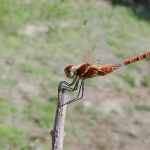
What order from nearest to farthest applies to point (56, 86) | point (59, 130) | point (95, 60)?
point (59, 130) < point (95, 60) < point (56, 86)

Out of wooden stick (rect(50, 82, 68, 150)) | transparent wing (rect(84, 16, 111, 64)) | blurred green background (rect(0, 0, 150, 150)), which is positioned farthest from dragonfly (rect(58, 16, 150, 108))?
blurred green background (rect(0, 0, 150, 150))

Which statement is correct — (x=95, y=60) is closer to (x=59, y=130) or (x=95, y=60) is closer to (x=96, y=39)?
(x=96, y=39)

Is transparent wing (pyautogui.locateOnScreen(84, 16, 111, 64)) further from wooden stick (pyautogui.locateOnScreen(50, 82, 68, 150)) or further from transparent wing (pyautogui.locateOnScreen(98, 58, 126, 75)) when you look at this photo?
wooden stick (pyautogui.locateOnScreen(50, 82, 68, 150))

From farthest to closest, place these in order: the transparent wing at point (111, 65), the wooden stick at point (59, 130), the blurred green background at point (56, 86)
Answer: the blurred green background at point (56, 86)
the transparent wing at point (111, 65)
the wooden stick at point (59, 130)

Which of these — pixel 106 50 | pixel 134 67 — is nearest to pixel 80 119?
pixel 106 50

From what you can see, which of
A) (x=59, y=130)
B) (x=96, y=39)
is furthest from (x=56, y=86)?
(x=59, y=130)

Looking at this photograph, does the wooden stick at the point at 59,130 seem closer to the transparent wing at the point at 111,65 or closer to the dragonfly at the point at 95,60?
the dragonfly at the point at 95,60

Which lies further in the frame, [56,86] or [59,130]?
[56,86]

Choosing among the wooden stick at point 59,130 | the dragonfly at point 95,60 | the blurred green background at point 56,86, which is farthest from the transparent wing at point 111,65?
the blurred green background at point 56,86
